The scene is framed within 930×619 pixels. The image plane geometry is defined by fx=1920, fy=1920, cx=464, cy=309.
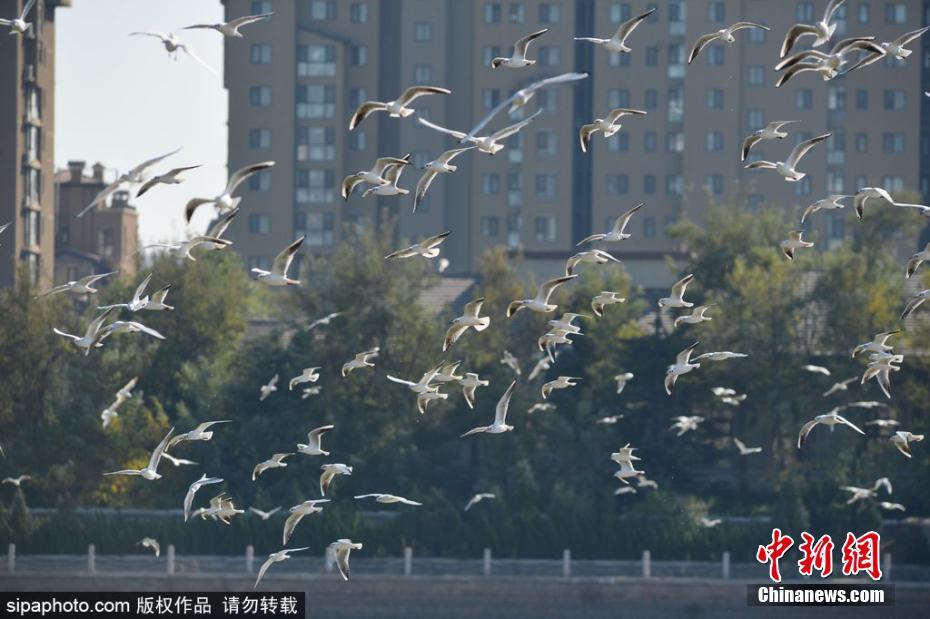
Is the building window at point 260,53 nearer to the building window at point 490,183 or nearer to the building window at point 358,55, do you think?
the building window at point 358,55

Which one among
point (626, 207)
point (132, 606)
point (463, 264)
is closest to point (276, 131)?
point (463, 264)

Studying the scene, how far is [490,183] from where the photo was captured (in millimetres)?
99500

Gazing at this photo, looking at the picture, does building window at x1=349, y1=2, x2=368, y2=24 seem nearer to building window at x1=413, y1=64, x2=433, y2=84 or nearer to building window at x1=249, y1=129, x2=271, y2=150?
building window at x1=413, y1=64, x2=433, y2=84

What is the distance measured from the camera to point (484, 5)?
319 ft

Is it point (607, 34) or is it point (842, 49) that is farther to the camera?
point (607, 34)

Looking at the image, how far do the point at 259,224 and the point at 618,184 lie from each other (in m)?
19.0

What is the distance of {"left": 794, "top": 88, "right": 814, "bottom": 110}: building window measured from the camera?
98.7 metres

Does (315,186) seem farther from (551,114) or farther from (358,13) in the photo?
(551,114)

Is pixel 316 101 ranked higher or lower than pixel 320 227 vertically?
higher

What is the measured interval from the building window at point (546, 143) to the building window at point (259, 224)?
48.6 ft

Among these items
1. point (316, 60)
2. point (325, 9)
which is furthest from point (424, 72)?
point (325, 9)

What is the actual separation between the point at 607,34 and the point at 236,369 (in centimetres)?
4833

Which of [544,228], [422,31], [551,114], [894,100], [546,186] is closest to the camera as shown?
[551,114]

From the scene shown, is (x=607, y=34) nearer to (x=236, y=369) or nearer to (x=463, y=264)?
(x=463, y=264)
